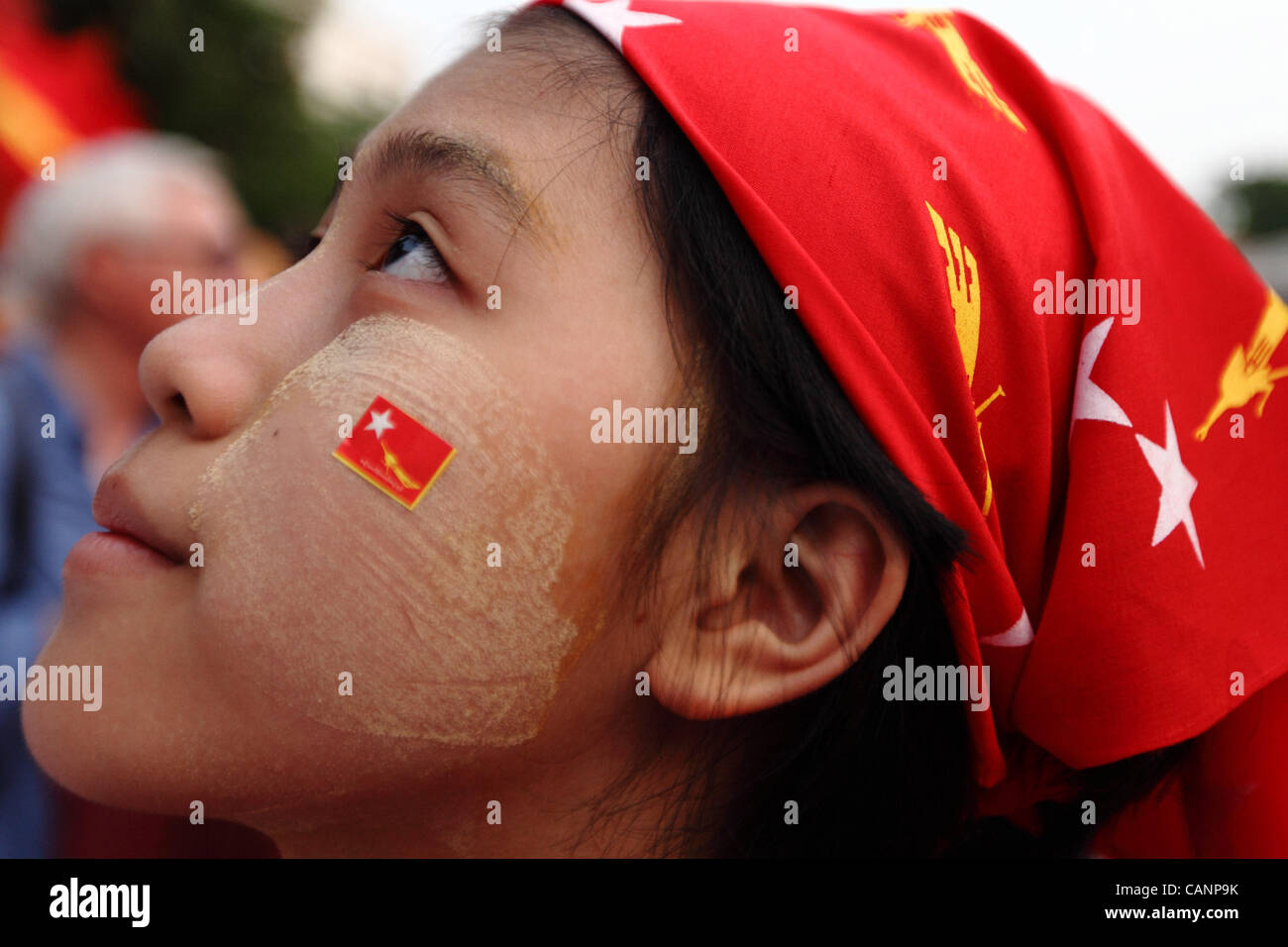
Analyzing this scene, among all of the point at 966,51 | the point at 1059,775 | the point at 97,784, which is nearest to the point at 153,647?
the point at 97,784

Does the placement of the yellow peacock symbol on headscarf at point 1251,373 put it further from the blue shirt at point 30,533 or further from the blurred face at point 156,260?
the blurred face at point 156,260

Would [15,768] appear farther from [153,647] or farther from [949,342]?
[949,342]

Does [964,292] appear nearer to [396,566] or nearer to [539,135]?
[539,135]

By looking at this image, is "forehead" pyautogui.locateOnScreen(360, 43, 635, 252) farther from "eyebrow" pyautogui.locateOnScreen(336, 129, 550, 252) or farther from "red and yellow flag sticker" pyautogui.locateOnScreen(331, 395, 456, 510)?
"red and yellow flag sticker" pyautogui.locateOnScreen(331, 395, 456, 510)

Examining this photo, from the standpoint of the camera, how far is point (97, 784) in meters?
1.22

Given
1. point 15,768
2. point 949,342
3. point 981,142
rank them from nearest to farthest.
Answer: point 949,342, point 981,142, point 15,768

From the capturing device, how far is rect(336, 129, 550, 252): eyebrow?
48.2 inches

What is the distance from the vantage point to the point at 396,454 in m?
1.17

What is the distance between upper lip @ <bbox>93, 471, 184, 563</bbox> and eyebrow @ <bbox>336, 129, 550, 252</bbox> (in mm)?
521

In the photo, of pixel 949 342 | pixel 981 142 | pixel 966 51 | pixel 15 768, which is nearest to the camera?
pixel 949 342

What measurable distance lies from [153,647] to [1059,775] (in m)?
1.26

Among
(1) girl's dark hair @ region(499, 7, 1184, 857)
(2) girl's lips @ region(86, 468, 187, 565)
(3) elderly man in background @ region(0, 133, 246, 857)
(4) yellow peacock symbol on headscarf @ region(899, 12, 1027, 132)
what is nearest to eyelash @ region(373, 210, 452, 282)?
(1) girl's dark hair @ region(499, 7, 1184, 857)

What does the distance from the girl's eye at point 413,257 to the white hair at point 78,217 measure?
6.90 ft
